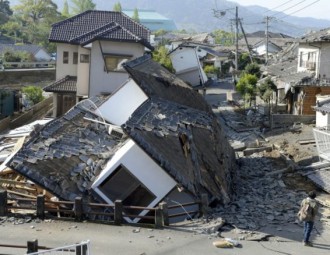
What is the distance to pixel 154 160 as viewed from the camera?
50.1 ft

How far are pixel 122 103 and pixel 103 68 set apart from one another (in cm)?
956

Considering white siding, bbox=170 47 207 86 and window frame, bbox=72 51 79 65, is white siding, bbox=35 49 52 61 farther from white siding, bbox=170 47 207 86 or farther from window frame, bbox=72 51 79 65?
window frame, bbox=72 51 79 65

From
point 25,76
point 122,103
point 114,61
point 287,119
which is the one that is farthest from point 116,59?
point 25,76

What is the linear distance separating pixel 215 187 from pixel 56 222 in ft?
18.2

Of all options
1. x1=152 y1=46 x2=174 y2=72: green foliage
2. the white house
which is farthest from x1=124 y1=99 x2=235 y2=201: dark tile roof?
the white house

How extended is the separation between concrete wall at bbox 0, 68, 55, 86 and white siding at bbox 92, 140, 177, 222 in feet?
128

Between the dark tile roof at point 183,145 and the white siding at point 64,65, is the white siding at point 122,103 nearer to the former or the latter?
the dark tile roof at point 183,145

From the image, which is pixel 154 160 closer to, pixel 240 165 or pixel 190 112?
pixel 190 112

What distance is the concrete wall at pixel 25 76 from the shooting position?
171 ft

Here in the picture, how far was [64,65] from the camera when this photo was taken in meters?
33.9

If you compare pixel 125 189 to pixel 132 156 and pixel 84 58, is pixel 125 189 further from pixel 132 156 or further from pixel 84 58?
pixel 84 58

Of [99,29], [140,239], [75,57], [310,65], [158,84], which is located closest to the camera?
[140,239]

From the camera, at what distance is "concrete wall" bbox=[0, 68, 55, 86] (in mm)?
52125

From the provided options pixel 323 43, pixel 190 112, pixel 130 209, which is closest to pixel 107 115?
pixel 190 112
